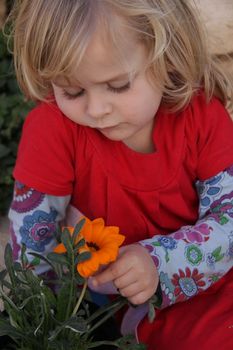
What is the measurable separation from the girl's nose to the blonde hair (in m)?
0.08

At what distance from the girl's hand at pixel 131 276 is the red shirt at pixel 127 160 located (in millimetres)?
223

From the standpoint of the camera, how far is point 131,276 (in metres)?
1.39

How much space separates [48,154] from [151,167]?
245mm

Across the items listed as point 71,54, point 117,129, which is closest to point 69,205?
point 117,129

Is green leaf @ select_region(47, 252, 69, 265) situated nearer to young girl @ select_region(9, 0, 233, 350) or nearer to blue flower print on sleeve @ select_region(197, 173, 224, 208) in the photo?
young girl @ select_region(9, 0, 233, 350)

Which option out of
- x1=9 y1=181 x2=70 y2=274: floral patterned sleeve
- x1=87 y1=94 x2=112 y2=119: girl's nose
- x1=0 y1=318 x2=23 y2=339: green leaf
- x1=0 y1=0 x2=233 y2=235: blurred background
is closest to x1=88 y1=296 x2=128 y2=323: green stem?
x1=0 y1=318 x2=23 y2=339: green leaf

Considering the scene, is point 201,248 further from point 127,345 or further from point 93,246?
point 93,246

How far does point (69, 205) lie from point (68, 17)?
1.85 ft

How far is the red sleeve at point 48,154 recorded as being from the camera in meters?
1.62

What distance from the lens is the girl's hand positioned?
138 centimetres

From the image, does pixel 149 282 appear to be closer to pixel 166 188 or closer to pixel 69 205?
pixel 166 188

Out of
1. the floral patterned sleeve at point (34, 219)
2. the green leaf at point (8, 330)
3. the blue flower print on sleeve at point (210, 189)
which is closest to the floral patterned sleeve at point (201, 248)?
the blue flower print on sleeve at point (210, 189)

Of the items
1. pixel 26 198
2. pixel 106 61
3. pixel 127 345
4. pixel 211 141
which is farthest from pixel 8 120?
pixel 127 345

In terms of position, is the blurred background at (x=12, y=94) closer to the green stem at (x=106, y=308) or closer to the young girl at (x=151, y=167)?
the young girl at (x=151, y=167)
